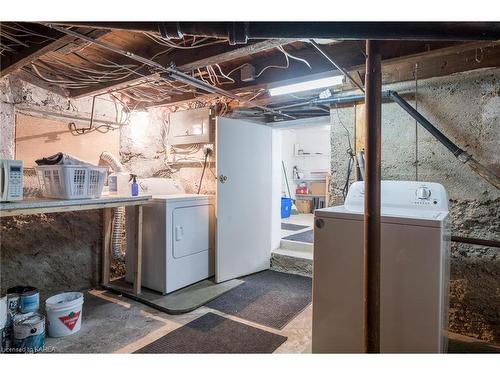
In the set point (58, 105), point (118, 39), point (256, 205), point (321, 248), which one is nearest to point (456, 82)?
point (321, 248)

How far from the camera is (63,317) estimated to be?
82.4 inches

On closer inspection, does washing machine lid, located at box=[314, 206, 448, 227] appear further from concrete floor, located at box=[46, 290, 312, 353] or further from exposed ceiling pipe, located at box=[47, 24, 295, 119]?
exposed ceiling pipe, located at box=[47, 24, 295, 119]

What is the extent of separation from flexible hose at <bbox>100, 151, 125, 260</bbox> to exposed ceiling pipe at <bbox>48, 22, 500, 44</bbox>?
218cm

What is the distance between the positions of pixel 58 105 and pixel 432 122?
11.5 ft

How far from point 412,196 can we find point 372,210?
721 millimetres

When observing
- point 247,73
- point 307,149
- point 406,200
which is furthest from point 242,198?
point 307,149

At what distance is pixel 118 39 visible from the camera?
210 cm

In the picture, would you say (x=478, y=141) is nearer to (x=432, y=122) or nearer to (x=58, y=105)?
(x=432, y=122)

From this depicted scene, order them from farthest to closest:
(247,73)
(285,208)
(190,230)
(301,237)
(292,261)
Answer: (285,208) < (301,237) < (292,261) < (190,230) < (247,73)

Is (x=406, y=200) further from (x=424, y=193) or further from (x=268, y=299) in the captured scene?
(x=268, y=299)

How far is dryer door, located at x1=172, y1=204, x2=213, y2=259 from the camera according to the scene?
2.88 m

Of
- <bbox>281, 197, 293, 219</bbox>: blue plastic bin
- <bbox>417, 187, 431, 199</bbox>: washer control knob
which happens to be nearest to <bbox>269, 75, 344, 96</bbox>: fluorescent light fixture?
<bbox>417, 187, 431, 199</bbox>: washer control knob

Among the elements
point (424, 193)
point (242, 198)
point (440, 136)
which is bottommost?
point (242, 198)

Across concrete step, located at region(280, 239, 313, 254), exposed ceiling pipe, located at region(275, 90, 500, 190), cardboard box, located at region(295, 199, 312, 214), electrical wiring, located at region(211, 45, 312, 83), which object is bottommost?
concrete step, located at region(280, 239, 313, 254)
